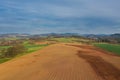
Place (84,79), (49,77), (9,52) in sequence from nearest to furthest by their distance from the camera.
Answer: (84,79), (49,77), (9,52)

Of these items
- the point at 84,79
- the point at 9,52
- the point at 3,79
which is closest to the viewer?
the point at 84,79

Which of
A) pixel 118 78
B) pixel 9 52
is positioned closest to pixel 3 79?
pixel 118 78

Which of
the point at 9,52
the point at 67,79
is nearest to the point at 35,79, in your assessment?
the point at 67,79

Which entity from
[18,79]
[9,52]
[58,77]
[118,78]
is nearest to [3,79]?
[18,79]

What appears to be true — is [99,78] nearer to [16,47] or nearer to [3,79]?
[3,79]

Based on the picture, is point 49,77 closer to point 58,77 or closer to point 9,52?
point 58,77

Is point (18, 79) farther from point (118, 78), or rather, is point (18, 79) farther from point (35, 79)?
point (118, 78)

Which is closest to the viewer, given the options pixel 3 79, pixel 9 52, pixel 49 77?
pixel 49 77

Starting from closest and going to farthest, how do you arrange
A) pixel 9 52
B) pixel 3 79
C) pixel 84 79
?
1. pixel 84 79
2. pixel 3 79
3. pixel 9 52

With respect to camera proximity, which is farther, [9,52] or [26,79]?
[9,52]
